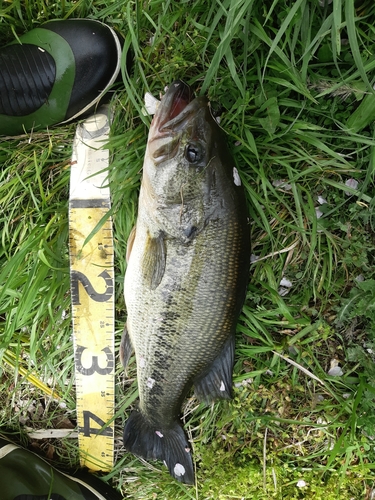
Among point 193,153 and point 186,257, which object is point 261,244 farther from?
point 193,153

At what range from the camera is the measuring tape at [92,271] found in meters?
2.48

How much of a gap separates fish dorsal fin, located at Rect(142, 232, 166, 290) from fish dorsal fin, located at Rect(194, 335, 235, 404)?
0.54 metres

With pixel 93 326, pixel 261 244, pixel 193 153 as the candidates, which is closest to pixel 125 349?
pixel 93 326

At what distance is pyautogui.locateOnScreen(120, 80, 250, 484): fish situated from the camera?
1.89m

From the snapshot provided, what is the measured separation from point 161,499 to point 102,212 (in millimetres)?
1921

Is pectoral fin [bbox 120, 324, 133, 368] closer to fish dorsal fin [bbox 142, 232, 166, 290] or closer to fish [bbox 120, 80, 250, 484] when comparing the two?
fish [bbox 120, 80, 250, 484]

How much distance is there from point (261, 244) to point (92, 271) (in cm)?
109

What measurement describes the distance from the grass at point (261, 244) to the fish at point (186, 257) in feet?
0.94

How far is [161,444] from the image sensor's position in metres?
2.37

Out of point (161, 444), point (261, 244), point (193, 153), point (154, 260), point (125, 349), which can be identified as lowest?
point (161, 444)

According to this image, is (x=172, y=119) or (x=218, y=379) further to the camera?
(x=218, y=379)

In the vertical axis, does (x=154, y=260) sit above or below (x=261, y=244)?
above

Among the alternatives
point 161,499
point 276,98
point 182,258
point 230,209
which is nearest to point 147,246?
point 182,258

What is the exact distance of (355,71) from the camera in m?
2.07
